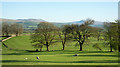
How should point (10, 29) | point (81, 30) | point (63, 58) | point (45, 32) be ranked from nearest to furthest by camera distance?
point (63, 58) → point (81, 30) → point (45, 32) → point (10, 29)

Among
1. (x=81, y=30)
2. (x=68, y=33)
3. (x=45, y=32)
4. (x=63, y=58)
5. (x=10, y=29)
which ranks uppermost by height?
(x=10, y=29)

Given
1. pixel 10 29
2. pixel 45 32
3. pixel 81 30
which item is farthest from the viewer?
pixel 10 29

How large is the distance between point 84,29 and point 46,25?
11737mm

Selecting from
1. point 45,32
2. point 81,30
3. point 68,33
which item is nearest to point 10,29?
point 45,32

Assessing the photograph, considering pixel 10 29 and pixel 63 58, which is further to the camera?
pixel 10 29

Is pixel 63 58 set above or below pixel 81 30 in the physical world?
below

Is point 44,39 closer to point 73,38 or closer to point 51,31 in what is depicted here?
point 51,31

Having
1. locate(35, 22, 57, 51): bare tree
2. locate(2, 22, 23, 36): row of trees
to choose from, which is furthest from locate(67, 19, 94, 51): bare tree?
locate(2, 22, 23, 36): row of trees

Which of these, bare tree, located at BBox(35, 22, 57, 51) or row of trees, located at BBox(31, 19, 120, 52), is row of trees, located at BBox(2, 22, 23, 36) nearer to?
bare tree, located at BBox(35, 22, 57, 51)

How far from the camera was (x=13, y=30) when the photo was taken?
95875 mm

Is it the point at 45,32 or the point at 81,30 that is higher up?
the point at 81,30

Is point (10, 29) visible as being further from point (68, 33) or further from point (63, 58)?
point (63, 58)

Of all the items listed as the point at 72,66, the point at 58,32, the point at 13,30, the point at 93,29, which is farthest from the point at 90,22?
the point at 13,30

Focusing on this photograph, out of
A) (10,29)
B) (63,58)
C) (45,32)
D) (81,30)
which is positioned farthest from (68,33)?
(10,29)
